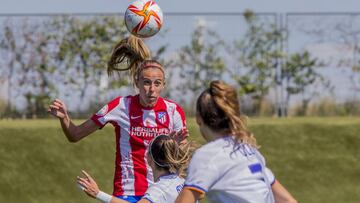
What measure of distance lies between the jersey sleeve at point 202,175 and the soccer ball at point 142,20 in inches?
150

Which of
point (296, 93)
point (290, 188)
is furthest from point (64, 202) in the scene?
point (296, 93)

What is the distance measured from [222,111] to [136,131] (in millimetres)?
2775

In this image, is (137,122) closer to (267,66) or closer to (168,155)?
(168,155)

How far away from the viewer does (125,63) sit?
27.7 ft

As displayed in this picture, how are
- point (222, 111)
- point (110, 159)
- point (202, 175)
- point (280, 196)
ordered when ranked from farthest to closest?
point (110, 159) < point (280, 196) < point (222, 111) < point (202, 175)

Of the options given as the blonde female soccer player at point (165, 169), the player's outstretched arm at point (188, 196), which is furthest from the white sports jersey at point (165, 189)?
the player's outstretched arm at point (188, 196)

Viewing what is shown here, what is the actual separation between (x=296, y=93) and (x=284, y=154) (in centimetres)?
369

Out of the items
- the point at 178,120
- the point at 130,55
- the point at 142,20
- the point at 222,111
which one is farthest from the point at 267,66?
the point at 222,111

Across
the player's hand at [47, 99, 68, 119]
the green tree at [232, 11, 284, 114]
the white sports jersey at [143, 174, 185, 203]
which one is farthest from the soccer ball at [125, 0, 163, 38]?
the green tree at [232, 11, 284, 114]

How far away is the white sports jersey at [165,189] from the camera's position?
22.4 feet

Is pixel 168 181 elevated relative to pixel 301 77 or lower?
elevated

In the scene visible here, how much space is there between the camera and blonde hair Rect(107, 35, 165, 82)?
8.20 m

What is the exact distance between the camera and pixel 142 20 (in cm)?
884

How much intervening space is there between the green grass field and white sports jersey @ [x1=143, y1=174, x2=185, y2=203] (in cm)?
549
